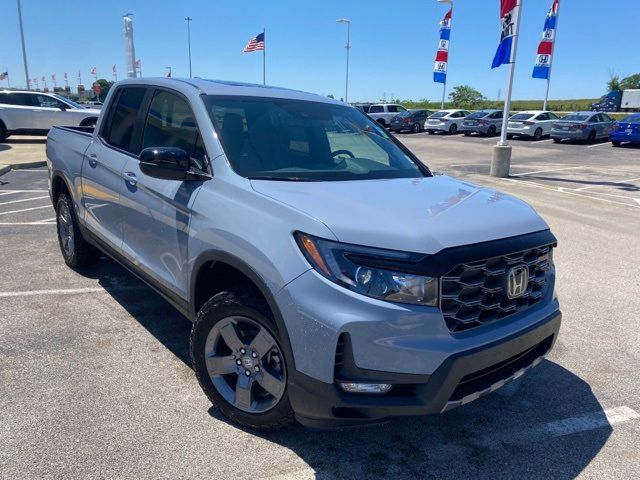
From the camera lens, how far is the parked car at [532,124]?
28.9 m

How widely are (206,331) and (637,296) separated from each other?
14.7ft

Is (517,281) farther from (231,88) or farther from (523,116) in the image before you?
(523,116)

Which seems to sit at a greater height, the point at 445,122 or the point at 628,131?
the point at 445,122

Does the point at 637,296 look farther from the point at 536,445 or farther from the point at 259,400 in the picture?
the point at 259,400

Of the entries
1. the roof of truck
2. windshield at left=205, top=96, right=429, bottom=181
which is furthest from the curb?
windshield at left=205, top=96, right=429, bottom=181

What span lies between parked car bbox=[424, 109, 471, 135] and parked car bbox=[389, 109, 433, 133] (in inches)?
39.7

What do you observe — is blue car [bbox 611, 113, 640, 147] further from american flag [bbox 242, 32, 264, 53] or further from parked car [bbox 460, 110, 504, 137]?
american flag [bbox 242, 32, 264, 53]

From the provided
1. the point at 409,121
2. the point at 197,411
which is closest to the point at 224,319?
the point at 197,411

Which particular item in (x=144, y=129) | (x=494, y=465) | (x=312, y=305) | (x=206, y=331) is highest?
(x=144, y=129)

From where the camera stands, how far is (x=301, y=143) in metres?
3.47

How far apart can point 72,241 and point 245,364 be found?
328cm

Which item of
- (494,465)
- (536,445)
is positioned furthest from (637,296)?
(494,465)

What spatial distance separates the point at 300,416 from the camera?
245 centimetres

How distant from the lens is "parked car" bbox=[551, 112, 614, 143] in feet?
86.4
